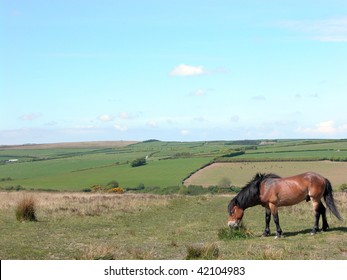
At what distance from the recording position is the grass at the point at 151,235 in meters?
11.2

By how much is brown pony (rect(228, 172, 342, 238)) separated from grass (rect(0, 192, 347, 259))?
0.74 metres

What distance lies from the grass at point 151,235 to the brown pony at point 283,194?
74 cm

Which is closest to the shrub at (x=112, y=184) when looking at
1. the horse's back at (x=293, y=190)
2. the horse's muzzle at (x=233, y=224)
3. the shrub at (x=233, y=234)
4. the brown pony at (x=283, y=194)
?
the brown pony at (x=283, y=194)

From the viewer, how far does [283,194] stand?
615 inches

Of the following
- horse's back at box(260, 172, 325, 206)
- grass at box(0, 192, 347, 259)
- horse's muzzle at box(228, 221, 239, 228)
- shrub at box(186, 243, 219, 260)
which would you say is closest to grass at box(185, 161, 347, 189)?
grass at box(0, 192, 347, 259)

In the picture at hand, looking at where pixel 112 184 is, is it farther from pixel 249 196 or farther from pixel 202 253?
pixel 202 253

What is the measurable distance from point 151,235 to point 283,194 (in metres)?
4.88

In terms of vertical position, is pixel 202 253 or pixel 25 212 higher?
pixel 202 253

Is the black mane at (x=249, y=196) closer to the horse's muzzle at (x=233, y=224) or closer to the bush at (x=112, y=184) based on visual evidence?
the horse's muzzle at (x=233, y=224)

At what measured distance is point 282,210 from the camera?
25.0 metres

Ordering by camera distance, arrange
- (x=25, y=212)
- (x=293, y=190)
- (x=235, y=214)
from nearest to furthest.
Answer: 1. (x=293, y=190)
2. (x=235, y=214)
3. (x=25, y=212)

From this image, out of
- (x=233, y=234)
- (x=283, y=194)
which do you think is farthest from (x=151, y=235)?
(x=283, y=194)

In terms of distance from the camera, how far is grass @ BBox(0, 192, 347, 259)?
36.8 feet

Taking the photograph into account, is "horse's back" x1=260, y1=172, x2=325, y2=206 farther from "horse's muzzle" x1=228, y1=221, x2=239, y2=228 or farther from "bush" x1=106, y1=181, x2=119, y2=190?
"bush" x1=106, y1=181, x2=119, y2=190
